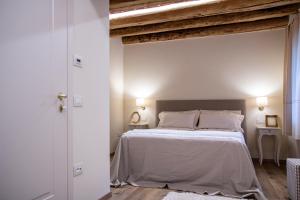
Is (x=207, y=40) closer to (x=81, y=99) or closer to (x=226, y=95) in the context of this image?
(x=226, y=95)

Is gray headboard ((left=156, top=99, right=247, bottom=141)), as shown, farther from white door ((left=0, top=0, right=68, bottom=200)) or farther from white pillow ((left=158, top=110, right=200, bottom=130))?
white door ((left=0, top=0, right=68, bottom=200))

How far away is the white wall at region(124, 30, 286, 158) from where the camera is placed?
4477 millimetres

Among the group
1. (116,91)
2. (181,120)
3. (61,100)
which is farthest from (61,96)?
(116,91)

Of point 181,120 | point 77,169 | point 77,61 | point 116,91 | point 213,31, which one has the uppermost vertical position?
point 213,31

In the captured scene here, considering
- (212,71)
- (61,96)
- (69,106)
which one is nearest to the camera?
(61,96)

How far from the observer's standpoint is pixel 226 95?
189 inches

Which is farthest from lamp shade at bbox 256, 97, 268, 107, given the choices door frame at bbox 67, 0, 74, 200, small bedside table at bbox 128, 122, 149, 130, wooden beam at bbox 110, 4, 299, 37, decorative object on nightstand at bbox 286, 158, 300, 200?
door frame at bbox 67, 0, 74, 200

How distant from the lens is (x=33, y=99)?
1591 millimetres

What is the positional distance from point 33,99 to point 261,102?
4105 millimetres

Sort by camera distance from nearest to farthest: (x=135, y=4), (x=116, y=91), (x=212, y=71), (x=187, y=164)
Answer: (x=187, y=164) < (x=135, y=4) < (x=212, y=71) < (x=116, y=91)

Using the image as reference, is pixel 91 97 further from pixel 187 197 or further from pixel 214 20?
pixel 214 20

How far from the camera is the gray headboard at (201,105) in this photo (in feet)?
15.2

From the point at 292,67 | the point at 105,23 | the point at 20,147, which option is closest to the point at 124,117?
the point at 105,23

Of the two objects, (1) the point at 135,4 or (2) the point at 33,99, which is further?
(1) the point at 135,4
